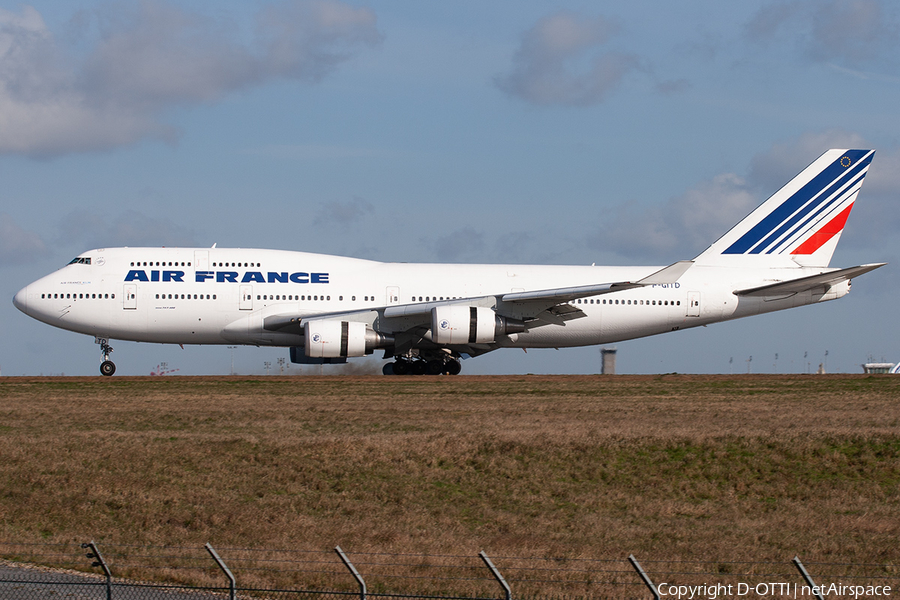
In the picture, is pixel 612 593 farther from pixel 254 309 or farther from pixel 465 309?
pixel 254 309

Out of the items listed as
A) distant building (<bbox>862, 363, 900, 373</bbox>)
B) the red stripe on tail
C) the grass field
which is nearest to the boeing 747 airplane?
the red stripe on tail

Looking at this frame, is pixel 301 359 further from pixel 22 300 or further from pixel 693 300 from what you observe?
pixel 693 300

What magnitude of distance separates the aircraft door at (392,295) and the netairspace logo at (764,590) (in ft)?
81.1

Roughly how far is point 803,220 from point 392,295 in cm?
1806

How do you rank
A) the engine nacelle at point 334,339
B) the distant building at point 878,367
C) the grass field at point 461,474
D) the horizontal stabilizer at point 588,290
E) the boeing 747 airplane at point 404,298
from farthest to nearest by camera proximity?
the distant building at point 878,367
the boeing 747 airplane at point 404,298
the horizontal stabilizer at point 588,290
the engine nacelle at point 334,339
the grass field at point 461,474

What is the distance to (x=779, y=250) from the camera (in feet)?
134

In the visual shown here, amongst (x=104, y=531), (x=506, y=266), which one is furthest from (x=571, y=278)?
(x=104, y=531)

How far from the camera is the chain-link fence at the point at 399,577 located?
1209 centimetres

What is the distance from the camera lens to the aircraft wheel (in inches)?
1484

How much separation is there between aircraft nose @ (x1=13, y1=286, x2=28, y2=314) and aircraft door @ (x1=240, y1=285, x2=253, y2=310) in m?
7.90

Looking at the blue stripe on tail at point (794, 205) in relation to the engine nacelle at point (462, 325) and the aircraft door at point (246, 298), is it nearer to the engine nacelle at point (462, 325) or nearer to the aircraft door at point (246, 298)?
the engine nacelle at point (462, 325)

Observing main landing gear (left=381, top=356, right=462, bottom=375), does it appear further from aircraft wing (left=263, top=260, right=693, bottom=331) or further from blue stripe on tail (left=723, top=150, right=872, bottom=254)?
blue stripe on tail (left=723, top=150, right=872, bottom=254)

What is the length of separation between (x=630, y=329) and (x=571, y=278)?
10.8ft

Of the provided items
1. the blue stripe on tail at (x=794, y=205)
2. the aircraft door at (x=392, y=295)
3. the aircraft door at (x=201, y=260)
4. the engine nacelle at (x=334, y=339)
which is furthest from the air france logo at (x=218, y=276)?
the blue stripe on tail at (x=794, y=205)
